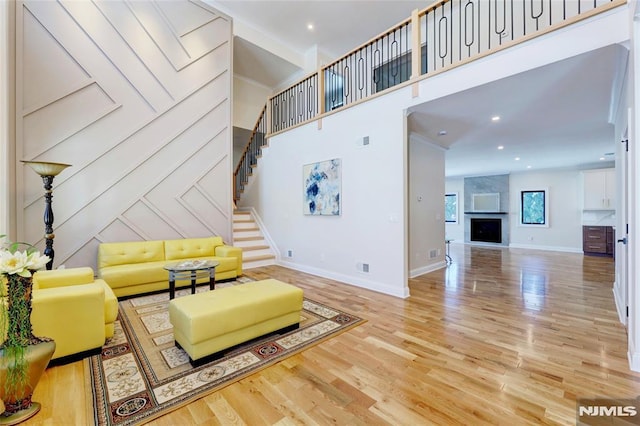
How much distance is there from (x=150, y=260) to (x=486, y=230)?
10.3 meters

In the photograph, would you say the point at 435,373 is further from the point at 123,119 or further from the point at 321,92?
the point at 123,119

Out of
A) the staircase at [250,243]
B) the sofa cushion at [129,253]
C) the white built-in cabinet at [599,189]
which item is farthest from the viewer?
the white built-in cabinet at [599,189]

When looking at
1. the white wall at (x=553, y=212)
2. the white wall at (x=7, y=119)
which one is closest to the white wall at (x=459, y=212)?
the white wall at (x=553, y=212)

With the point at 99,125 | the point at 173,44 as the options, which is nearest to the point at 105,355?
the point at 99,125

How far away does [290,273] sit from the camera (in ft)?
17.7

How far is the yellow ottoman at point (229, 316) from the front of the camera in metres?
2.20

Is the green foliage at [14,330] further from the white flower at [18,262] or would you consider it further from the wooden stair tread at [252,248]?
the wooden stair tread at [252,248]

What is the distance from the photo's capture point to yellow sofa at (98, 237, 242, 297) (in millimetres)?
3850

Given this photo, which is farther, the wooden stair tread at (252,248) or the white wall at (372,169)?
the wooden stair tread at (252,248)

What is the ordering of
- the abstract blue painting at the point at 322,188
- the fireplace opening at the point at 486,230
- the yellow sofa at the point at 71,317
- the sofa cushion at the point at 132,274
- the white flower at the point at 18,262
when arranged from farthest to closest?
the fireplace opening at the point at 486,230 → the abstract blue painting at the point at 322,188 → the sofa cushion at the point at 132,274 → the yellow sofa at the point at 71,317 → the white flower at the point at 18,262

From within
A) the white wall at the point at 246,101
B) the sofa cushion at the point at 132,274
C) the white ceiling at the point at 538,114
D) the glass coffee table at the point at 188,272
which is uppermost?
the white wall at the point at 246,101

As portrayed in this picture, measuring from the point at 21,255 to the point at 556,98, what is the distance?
5315 millimetres

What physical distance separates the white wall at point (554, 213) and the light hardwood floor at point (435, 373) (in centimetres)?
586

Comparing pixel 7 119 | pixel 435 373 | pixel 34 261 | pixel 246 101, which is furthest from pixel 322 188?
pixel 246 101
